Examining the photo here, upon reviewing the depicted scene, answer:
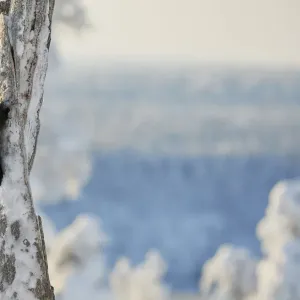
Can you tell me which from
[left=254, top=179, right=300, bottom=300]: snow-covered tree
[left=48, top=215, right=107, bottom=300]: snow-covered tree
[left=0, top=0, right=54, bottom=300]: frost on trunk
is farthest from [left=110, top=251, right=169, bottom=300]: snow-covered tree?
[left=0, top=0, right=54, bottom=300]: frost on trunk

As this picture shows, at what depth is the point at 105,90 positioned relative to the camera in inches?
436

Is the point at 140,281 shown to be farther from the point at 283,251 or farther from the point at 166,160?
the point at 166,160

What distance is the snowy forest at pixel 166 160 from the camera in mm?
9602

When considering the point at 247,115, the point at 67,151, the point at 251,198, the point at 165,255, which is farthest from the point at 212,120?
the point at 67,151

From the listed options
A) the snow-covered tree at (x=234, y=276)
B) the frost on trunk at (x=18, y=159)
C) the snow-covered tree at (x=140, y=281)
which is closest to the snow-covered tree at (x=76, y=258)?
the snow-covered tree at (x=140, y=281)

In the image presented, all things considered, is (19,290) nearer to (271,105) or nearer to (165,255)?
(165,255)

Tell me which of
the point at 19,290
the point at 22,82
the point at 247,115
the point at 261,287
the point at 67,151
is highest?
the point at 247,115

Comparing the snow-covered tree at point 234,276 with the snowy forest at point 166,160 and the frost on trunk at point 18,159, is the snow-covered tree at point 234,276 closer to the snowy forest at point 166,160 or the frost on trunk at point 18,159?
the snowy forest at point 166,160

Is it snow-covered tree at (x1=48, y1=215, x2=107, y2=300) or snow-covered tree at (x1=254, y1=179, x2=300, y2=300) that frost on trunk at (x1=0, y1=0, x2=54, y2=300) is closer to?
snow-covered tree at (x1=48, y1=215, x2=107, y2=300)

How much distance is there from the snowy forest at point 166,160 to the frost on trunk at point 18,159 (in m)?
6.96

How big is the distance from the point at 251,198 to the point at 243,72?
5.65 feet

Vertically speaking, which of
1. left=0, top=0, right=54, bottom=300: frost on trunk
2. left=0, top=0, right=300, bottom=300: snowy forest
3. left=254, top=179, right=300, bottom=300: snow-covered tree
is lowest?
left=0, top=0, right=54, bottom=300: frost on trunk

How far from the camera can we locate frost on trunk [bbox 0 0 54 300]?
199cm

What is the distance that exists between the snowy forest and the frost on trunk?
6.96 meters
